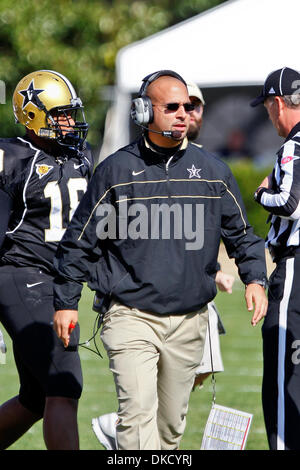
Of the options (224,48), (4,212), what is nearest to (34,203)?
(4,212)

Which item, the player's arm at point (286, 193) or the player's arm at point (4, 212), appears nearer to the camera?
the player's arm at point (286, 193)

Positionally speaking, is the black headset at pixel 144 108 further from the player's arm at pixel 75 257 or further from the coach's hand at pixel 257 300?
the coach's hand at pixel 257 300

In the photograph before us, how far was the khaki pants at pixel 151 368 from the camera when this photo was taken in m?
4.02

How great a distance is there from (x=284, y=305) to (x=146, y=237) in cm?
75

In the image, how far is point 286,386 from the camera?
4.18 meters

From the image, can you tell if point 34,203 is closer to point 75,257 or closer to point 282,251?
point 75,257

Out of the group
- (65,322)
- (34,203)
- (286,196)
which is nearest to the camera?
(65,322)

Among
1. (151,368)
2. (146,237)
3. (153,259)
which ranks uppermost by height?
(146,237)

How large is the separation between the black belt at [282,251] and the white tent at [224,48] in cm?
929

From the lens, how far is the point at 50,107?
15.8 feet

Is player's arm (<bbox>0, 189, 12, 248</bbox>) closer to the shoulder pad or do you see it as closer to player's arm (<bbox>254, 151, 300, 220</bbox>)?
the shoulder pad

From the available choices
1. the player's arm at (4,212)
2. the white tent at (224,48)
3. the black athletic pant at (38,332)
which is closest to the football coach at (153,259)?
the black athletic pant at (38,332)

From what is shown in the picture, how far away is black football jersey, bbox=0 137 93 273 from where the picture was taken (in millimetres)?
4562

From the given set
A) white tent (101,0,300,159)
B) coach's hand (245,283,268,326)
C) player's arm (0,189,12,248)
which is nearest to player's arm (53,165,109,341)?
player's arm (0,189,12,248)
